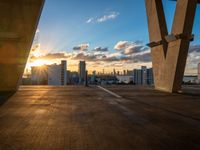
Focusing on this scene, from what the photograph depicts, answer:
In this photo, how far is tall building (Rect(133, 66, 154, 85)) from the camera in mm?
74062

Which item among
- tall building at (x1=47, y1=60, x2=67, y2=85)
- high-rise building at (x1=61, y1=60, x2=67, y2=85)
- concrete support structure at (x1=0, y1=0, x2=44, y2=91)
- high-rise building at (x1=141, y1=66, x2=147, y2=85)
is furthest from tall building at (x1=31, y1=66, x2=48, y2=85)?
concrete support structure at (x1=0, y1=0, x2=44, y2=91)

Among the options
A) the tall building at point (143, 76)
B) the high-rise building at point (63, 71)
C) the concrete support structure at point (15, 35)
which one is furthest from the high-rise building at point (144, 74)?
the concrete support structure at point (15, 35)

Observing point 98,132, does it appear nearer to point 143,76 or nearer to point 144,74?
point 144,74

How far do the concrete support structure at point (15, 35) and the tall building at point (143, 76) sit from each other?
50.6 metres

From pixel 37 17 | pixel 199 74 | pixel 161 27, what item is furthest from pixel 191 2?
pixel 199 74

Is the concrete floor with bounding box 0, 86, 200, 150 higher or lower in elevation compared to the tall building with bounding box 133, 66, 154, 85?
lower

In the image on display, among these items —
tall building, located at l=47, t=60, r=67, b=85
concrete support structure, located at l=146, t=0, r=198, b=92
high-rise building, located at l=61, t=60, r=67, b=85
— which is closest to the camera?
concrete support structure, located at l=146, t=0, r=198, b=92

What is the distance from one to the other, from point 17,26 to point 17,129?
1339cm

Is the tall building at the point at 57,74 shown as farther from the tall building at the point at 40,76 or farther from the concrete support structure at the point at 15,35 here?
the concrete support structure at the point at 15,35

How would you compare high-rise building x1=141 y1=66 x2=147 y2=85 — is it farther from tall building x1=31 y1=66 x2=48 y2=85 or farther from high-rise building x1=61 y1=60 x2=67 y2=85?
tall building x1=31 y1=66 x2=48 y2=85

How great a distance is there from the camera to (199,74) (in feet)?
171

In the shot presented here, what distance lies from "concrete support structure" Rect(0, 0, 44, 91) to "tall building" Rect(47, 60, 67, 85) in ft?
161

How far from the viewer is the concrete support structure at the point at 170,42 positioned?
68.6 feet

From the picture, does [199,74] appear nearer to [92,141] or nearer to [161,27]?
[161,27]
